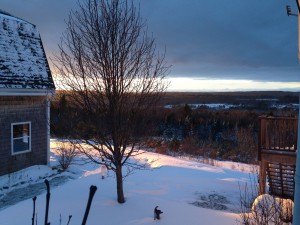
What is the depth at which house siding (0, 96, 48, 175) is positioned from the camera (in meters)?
10.8

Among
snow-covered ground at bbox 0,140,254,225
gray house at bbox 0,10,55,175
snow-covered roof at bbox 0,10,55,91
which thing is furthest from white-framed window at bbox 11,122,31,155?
snow-covered roof at bbox 0,10,55,91

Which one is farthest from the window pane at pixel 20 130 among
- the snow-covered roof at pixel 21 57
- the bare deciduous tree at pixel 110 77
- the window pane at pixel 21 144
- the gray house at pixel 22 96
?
the bare deciduous tree at pixel 110 77

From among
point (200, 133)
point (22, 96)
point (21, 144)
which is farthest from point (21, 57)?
point (200, 133)

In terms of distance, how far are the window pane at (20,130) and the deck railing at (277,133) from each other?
8247 mm

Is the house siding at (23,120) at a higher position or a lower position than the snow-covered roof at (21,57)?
lower

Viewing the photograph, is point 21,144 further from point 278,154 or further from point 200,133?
point 200,133

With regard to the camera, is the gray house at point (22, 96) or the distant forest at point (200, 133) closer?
the distant forest at point (200, 133)

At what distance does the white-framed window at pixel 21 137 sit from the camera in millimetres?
11484

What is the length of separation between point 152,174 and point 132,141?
390 centimetres

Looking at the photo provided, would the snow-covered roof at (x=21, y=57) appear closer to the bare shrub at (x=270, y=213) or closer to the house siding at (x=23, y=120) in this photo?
the house siding at (x=23, y=120)

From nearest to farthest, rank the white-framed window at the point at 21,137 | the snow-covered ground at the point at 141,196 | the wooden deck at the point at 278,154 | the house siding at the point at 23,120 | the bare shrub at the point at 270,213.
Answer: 1. the bare shrub at the point at 270,213
2. the snow-covered ground at the point at 141,196
3. the wooden deck at the point at 278,154
4. the house siding at the point at 23,120
5. the white-framed window at the point at 21,137

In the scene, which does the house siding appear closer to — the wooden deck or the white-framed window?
the white-framed window

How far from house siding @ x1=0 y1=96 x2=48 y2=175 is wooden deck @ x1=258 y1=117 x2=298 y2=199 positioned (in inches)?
269

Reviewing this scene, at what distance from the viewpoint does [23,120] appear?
11516 millimetres
